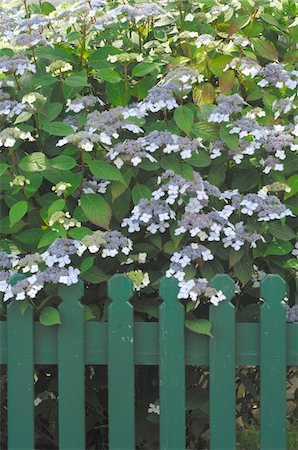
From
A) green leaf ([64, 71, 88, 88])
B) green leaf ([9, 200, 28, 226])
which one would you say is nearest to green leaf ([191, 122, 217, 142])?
green leaf ([64, 71, 88, 88])

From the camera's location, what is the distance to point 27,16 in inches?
140

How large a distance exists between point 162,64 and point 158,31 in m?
0.26

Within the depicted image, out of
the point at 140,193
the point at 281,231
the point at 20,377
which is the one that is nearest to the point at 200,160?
the point at 140,193

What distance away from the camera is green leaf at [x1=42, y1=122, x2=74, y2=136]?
2.96 meters

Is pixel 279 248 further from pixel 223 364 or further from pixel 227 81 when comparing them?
pixel 227 81

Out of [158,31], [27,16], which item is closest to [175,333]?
[158,31]

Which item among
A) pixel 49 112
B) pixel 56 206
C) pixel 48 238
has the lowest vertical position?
pixel 48 238

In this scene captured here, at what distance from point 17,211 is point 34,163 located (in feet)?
0.58

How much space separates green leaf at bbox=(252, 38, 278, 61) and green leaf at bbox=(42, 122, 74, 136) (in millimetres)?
816

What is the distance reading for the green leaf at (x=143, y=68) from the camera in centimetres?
312

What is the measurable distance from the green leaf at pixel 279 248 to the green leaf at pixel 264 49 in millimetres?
769

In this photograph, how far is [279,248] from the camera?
2934mm

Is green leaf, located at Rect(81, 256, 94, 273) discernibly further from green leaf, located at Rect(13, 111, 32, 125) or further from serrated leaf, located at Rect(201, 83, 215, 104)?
serrated leaf, located at Rect(201, 83, 215, 104)

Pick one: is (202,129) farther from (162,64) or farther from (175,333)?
(175,333)
